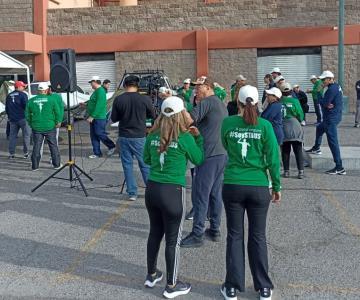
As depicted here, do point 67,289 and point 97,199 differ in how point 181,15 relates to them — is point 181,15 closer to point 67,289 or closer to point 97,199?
point 97,199

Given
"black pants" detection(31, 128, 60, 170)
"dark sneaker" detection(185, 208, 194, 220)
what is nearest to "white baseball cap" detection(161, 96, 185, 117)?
"dark sneaker" detection(185, 208, 194, 220)

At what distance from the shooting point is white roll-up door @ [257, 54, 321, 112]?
24.4m

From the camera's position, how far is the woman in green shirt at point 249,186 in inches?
188

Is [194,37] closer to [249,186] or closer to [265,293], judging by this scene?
[249,186]

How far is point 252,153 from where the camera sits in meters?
4.81

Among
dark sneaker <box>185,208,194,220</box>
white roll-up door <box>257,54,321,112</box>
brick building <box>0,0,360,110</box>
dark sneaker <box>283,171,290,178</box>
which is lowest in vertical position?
dark sneaker <box>185,208,194,220</box>

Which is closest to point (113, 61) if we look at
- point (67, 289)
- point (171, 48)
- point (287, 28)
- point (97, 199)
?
point (171, 48)

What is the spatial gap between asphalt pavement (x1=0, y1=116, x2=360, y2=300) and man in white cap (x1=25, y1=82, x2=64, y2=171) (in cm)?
142

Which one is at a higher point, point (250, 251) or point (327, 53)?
point (327, 53)

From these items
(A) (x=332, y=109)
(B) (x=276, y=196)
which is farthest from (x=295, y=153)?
(B) (x=276, y=196)

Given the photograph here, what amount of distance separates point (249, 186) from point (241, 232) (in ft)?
1.38

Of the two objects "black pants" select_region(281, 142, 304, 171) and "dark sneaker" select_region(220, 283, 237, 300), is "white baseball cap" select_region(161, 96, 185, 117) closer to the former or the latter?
"dark sneaker" select_region(220, 283, 237, 300)

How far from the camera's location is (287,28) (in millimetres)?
24062

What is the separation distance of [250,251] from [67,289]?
1680 mm
